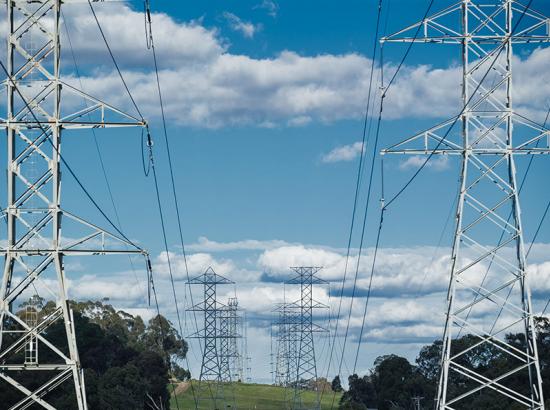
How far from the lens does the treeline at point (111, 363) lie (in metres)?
103

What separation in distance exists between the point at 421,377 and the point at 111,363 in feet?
107

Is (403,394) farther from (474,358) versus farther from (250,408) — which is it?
(250,408)

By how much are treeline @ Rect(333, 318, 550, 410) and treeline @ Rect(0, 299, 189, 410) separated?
18417mm

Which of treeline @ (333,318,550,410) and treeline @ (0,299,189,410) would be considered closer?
Answer: treeline @ (0,299,189,410)

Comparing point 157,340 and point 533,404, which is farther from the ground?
point 157,340

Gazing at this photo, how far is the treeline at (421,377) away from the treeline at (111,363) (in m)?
18.4

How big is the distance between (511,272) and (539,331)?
74543 mm

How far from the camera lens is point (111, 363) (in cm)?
13575

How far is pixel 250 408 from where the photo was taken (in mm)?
185750

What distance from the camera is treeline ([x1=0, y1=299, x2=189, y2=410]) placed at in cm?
10256

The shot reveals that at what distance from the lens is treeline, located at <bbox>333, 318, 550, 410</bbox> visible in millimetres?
119938

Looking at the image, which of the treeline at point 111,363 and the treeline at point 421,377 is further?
the treeline at point 421,377

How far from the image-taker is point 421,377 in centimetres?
14100

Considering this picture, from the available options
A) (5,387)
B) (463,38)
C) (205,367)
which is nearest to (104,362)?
(205,367)
